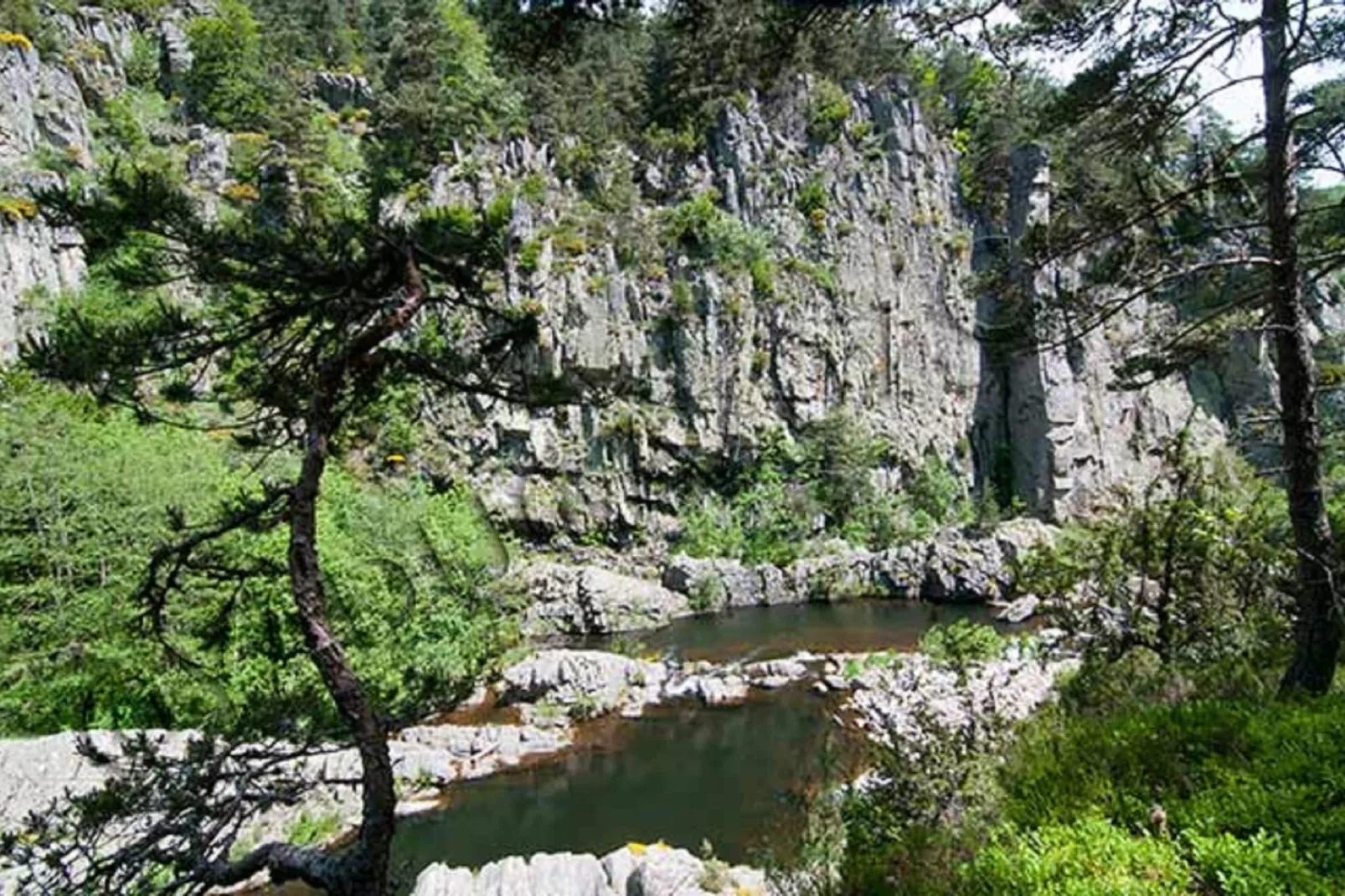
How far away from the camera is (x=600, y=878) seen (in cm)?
810

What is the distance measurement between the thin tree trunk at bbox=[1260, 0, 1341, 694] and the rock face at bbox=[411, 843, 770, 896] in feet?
15.9

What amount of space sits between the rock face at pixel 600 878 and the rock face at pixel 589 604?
52.8ft

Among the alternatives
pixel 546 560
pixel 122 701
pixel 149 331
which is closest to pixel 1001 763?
pixel 149 331

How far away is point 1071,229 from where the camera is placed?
6.07 meters

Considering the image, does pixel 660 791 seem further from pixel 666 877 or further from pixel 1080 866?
pixel 1080 866

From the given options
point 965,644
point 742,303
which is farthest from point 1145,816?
point 742,303

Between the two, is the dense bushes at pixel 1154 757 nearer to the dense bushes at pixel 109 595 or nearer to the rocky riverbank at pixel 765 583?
the dense bushes at pixel 109 595

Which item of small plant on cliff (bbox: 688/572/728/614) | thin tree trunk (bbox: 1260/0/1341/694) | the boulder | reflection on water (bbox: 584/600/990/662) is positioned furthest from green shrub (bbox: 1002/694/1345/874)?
small plant on cliff (bbox: 688/572/728/614)

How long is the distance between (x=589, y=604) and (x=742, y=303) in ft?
52.0

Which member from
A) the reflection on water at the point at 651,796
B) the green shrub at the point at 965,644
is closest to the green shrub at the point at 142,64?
the reflection on water at the point at 651,796

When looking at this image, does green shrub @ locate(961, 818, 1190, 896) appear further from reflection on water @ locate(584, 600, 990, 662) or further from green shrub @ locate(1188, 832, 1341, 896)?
reflection on water @ locate(584, 600, 990, 662)

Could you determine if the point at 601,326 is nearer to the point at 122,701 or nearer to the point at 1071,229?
the point at 122,701

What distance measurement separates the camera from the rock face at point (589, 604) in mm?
24938

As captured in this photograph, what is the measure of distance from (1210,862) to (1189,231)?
412 centimetres
